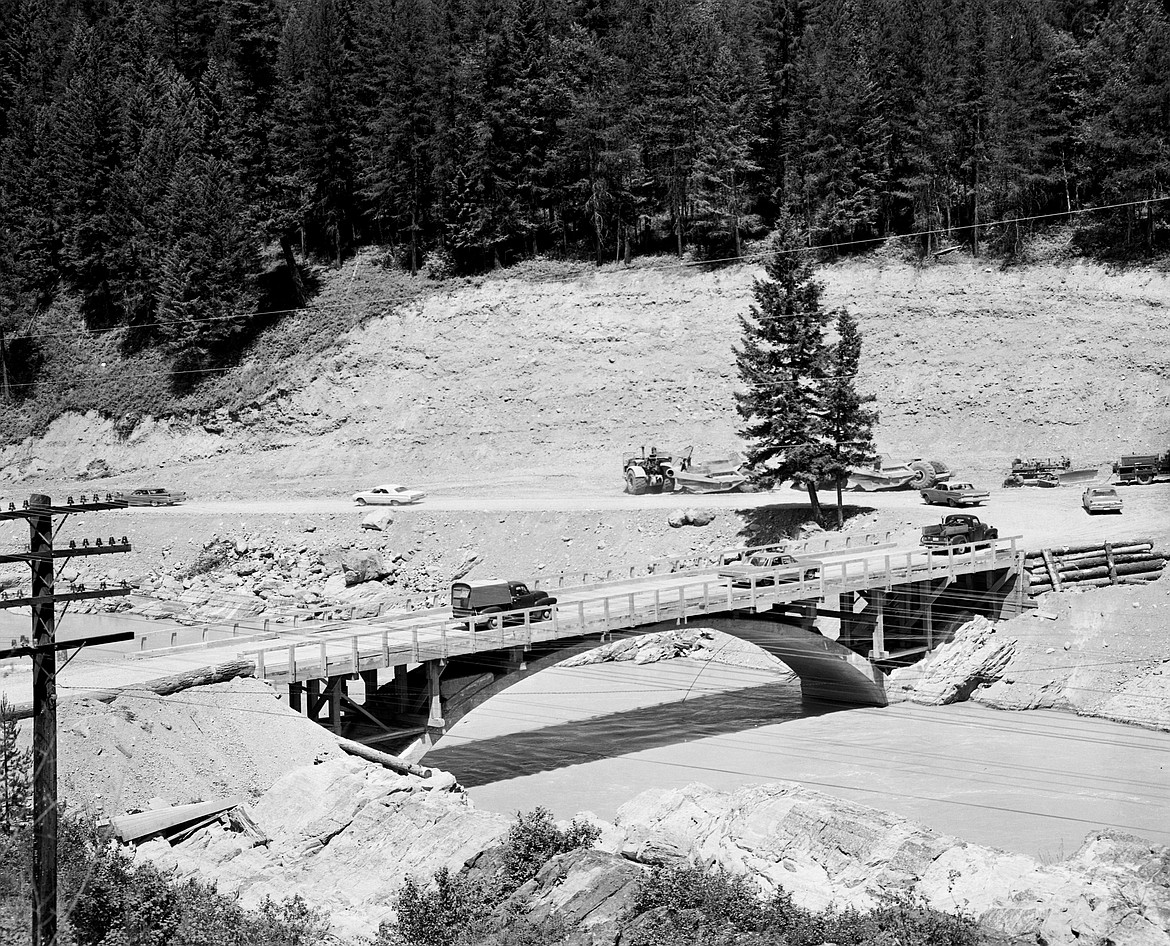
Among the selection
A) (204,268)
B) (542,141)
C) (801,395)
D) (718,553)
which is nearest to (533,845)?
(718,553)

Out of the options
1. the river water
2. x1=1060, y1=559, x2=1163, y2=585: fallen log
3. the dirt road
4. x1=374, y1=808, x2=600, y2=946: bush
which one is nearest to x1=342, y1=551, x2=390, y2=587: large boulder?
the dirt road

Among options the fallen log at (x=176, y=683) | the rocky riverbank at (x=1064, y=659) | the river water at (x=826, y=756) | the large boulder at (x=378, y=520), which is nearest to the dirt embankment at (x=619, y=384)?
the large boulder at (x=378, y=520)

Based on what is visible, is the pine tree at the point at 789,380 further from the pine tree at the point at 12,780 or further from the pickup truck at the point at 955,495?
the pine tree at the point at 12,780

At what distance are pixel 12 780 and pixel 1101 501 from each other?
140ft

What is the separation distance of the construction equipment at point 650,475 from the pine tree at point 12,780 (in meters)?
41.8

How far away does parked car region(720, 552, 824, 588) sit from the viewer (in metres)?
40.4

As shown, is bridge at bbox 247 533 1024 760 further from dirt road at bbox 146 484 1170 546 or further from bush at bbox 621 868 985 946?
bush at bbox 621 868 985 946

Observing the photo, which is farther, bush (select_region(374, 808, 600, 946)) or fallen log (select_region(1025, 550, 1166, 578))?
fallen log (select_region(1025, 550, 1166, 578))

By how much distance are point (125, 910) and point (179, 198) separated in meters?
75.4

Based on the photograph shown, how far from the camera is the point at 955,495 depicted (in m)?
55.0

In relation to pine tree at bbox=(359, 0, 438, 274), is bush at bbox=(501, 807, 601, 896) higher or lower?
lower

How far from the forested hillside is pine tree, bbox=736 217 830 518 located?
23.4 meters

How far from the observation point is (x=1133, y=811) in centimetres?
3058

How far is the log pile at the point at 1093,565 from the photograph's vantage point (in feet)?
147
